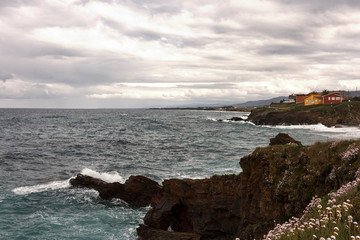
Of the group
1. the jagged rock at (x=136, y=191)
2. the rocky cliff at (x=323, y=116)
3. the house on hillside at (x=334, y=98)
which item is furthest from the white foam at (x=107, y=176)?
the house on hillside at (x=334, y=98)

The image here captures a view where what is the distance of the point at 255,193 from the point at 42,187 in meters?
20.0

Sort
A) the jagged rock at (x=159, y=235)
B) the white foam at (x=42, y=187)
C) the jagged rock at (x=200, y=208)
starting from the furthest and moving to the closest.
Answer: the white foam at (x=42, y=187) → the jagged rock at (x=200, y=208) → the jagged rock at (x=159, y=235)

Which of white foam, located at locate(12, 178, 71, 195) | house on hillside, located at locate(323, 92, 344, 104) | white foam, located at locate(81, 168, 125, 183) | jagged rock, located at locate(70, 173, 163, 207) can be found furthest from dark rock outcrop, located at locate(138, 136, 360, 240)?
house on hillside, located at locate(323, 92, 344, 104)

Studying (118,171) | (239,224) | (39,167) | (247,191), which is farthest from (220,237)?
(39,167)

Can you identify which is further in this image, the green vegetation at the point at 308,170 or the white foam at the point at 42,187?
the white foam at the point at 42,187

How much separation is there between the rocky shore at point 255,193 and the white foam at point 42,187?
40.6 ft

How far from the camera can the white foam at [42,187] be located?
25.5 metres

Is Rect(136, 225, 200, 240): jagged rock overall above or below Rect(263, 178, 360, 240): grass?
below

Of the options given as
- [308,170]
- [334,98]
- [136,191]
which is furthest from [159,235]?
[334,98]

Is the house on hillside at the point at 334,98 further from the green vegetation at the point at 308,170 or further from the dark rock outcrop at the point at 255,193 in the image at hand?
the green vegetation at the point at 308,170

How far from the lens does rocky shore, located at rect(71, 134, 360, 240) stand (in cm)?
1304

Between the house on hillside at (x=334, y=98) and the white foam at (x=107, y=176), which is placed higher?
the house on hillside at (x=334, y=98)

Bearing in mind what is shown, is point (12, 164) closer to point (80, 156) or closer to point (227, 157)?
point (80, 156)

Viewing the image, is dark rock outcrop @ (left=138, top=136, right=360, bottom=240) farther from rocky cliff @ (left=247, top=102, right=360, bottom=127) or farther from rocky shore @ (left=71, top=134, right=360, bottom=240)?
rocky cliff @ (left=247, top=102, right=360, bottom=127)
